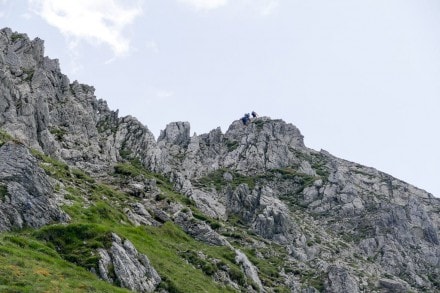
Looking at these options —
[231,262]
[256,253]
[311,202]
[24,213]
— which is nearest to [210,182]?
[311,202]

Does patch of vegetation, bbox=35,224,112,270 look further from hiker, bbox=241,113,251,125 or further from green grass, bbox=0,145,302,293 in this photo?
hiker, bbox=241,113,251,125

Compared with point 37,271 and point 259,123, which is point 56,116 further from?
point 37,271

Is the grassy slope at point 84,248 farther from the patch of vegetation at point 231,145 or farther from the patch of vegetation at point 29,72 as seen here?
the patch of vegetation at point 231,145

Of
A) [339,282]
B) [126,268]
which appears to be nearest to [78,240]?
[126,268]

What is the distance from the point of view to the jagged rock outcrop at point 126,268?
4153cm

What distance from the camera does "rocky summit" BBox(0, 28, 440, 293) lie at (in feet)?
145

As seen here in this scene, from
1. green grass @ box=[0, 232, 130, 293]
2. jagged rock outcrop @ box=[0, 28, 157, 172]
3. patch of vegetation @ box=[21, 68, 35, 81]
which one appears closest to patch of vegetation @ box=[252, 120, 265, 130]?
jagged rock outcrop @ box=[0, 28, 157, 172]

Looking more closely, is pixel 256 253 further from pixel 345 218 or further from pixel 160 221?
pixel 345 218

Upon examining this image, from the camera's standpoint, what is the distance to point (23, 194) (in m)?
47.7

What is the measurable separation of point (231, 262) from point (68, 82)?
88.4 m

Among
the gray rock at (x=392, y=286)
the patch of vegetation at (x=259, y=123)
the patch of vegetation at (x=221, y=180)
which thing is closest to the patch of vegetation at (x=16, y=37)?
the patch of vegetation at (x=221, y=180)

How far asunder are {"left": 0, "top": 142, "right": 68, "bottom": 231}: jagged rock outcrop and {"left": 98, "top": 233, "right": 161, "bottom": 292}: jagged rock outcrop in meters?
8.40

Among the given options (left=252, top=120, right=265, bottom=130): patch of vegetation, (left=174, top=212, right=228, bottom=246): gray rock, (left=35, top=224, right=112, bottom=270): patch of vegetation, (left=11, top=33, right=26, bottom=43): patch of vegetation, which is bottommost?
(left=35, top=224, right=112, bottom=270): patch of vegetation

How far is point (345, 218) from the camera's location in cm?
13175
